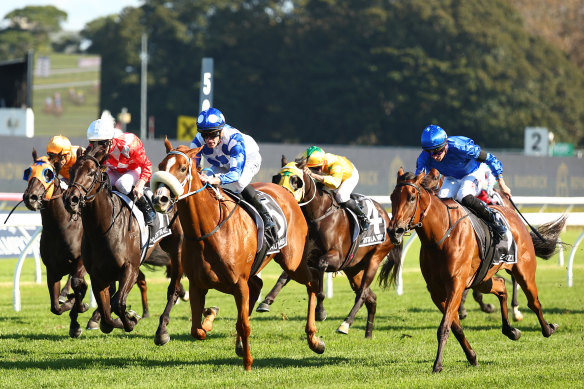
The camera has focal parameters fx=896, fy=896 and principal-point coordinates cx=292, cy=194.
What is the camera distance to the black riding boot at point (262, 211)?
617 cm

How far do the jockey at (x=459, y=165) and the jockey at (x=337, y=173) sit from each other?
1.17 meters

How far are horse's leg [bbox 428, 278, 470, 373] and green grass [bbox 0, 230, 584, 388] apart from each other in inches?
5.0

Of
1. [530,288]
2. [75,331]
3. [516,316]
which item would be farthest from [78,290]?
[516,316]

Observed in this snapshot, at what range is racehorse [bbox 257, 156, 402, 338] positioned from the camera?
7664 mm

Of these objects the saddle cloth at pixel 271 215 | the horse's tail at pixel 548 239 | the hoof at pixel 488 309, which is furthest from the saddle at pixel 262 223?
the hoof at pixel 488 309

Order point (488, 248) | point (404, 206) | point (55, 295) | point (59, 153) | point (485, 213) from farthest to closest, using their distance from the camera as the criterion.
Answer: point (59, 153) → point (55, 295) → point (485, 213) → point (488, 248) → point (404, 206)

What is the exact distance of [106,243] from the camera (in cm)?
637

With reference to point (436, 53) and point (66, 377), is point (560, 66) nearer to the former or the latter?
point (436, 53)

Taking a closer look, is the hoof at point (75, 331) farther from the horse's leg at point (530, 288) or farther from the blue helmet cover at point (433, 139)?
the horse's leg at point (530, 288)

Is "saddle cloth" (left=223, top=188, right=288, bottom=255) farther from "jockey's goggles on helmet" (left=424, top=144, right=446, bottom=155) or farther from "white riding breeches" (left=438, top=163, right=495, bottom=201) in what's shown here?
"white riding breeches" (left=438, top=163, right=495, bottom=201)

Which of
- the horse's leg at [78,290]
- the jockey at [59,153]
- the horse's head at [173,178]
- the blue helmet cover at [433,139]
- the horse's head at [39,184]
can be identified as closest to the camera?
the horse's head at [173,178]

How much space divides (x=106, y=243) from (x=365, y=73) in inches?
1503

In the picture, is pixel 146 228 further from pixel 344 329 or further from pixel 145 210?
→ pixel 344 329

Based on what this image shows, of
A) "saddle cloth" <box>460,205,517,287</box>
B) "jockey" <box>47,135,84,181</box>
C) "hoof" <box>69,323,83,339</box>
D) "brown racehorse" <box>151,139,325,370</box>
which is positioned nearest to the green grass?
→ "hoof" <box>69,323,83,339</box>
